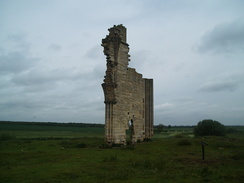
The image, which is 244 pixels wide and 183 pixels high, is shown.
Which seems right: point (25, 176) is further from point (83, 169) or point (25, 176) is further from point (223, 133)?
point (223, 133)

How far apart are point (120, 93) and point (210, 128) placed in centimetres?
1350

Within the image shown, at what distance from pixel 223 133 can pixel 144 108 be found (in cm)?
983

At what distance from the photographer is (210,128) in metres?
25.5

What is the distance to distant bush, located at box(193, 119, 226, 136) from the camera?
25.1m

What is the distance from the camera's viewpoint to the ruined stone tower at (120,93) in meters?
16.9

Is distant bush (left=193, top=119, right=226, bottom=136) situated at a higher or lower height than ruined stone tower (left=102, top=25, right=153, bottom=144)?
lower

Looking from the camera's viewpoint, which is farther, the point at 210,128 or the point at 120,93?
the point at 210,128

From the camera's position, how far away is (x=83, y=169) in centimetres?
896

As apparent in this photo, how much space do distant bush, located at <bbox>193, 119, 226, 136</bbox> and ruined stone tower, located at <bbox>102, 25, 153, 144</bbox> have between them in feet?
27.5

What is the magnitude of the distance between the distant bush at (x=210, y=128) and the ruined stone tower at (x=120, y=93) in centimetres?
839

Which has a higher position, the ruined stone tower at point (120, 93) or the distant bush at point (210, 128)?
the ruined stone tower at point (120, 93)

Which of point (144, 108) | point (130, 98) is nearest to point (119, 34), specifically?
point (130, 98)

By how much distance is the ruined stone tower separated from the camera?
1689 cm

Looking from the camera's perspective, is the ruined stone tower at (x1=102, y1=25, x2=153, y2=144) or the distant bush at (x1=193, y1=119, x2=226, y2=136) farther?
the distant bush at (x1=193, y1=119, x2=226, y2=136)
